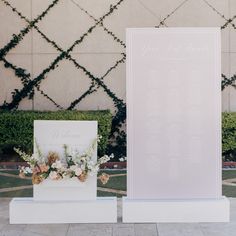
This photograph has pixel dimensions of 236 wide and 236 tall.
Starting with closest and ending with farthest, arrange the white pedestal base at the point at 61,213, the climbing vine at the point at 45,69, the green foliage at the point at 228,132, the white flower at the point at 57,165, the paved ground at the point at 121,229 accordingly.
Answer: the paved ground at the point at 121,229 < the white flower at the point at 57,165 < the white pedestal base at the point at 61,213 < the green foliage at the point at 228,132 < the climbing vine at the point at 45,69

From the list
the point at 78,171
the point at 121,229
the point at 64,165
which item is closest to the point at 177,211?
the point at 121,229

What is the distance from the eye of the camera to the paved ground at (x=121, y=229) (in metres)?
5.14

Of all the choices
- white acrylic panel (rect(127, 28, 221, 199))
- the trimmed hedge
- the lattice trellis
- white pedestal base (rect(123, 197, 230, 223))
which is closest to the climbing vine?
the lattice trellis

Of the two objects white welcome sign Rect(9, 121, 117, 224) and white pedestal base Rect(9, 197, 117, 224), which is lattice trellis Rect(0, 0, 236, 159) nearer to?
white welcome sign Rect(9, 121, 117, 224)

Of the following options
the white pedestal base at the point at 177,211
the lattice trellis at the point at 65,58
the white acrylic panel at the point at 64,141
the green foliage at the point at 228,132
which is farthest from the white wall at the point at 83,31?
the white pedestal base at the point at 177,211

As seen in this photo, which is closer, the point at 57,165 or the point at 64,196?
the point at 57,165

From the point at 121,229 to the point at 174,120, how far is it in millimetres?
1293

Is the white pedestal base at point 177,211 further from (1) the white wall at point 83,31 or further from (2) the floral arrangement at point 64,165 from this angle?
(1) the white wall at point 83,31

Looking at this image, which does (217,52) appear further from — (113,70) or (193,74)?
(113,70)

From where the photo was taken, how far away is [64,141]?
18.4ft

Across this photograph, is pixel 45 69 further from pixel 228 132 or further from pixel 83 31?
pixel 228 132

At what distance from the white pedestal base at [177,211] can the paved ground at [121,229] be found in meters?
0.09

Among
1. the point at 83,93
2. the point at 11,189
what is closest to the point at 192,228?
the point at 11,189

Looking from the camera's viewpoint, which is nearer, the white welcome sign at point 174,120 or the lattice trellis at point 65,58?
the white welcome sign at point 174,120
